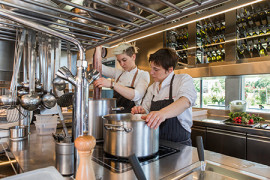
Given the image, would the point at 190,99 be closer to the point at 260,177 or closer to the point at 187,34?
the point at 260,177

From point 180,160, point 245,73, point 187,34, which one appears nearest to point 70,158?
point 180,160

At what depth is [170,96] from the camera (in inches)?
54.7

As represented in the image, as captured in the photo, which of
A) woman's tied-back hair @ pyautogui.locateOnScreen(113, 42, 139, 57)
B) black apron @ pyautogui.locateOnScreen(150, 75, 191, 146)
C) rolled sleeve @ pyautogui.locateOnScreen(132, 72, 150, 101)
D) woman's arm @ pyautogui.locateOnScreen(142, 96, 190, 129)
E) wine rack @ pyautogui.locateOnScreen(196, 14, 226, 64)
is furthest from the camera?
wine rack @ pyautogui.locateOnScreen(196, 14, 226, 64)

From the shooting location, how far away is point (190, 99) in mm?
1145

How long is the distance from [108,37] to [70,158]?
2.21ft

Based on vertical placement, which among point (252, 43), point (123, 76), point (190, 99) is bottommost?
point (190, 99)

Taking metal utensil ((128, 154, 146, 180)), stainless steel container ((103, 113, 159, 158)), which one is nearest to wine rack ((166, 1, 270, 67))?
stainless steel container ((103, 113, 159, 158))

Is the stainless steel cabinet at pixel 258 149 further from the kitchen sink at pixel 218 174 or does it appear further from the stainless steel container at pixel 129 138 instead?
the stainless steel container at pixel 129 138

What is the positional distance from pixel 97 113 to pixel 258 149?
211 cm

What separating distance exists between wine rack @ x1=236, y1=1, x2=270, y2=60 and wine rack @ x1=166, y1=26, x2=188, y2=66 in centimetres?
87

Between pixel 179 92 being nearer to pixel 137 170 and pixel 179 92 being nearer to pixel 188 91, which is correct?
pixel 188 91

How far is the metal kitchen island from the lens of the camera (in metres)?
0.65

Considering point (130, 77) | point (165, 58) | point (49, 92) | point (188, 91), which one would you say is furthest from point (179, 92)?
point (49, 92)

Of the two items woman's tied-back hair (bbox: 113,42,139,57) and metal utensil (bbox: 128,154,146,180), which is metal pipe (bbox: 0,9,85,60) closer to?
metal utensil (bbox: 128,154,146,180)
